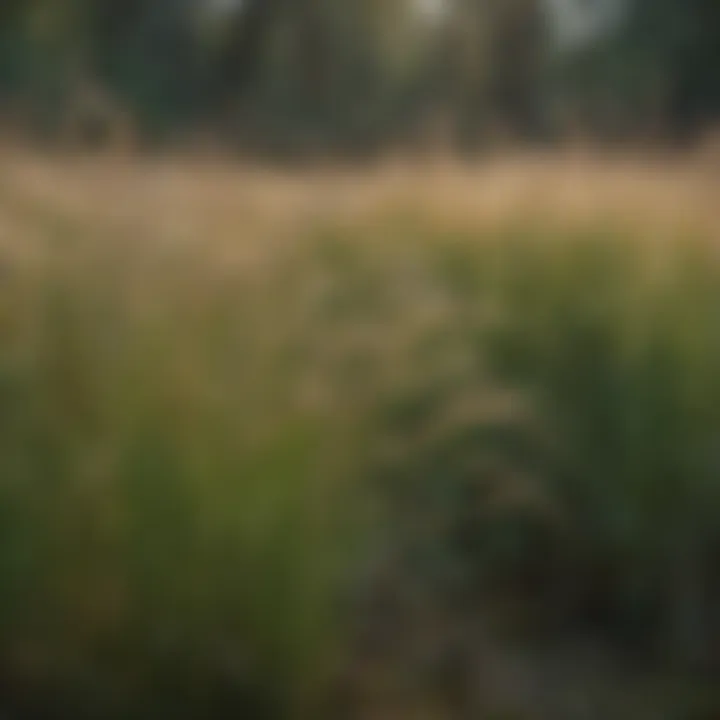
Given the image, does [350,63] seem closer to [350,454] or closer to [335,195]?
[335,195]

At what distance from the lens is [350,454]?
2.72 m

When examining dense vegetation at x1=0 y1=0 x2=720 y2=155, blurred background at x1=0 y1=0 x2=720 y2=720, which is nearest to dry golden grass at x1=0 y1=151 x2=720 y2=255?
blurred background at x1=0 y1=0 x2=720 y2=720

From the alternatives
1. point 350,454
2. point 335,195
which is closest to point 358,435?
point 350,454

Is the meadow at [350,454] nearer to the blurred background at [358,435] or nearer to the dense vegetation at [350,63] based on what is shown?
the blurred background at [358,435]

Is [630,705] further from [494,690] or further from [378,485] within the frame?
[378,485]

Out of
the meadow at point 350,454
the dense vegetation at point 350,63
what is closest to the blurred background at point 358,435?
the meadow at point 350,454

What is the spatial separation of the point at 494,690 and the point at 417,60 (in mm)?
14271

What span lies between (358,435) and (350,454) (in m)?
0.06

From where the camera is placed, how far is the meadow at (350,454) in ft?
8.38

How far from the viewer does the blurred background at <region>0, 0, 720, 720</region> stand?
2.55 meters

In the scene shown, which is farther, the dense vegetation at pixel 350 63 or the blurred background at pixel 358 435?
the dense vegetation at pixel 350 63

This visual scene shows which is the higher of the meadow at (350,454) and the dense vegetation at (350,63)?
the meadow at (350,454)

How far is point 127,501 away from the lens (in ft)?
8.39

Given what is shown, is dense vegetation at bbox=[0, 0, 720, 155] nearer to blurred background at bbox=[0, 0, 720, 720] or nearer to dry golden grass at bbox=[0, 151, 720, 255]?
dry golden grass at bbox=[0, 151, 720, 255]
